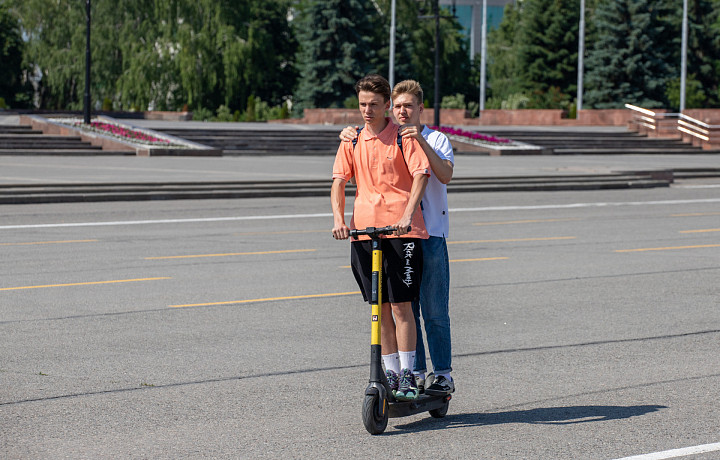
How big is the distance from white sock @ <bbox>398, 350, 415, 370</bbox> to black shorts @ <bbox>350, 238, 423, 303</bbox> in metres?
0.30

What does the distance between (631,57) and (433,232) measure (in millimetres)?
63589

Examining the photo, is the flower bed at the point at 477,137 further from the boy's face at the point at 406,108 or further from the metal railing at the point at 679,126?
the boy's face at the point at 406,108

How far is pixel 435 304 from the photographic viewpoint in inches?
228

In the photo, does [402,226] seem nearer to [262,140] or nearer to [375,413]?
[375,413]

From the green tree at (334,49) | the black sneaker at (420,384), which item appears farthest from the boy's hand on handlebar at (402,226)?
the green tree at (334,49)

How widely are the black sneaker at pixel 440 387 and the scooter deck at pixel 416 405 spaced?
0.02 metres

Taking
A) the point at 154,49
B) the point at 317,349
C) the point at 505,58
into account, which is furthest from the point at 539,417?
the point at 505,58

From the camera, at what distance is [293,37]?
80.1m

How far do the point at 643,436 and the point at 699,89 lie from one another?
224 ft

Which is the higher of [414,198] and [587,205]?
[414,198]

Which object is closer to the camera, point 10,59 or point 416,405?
point 416,405

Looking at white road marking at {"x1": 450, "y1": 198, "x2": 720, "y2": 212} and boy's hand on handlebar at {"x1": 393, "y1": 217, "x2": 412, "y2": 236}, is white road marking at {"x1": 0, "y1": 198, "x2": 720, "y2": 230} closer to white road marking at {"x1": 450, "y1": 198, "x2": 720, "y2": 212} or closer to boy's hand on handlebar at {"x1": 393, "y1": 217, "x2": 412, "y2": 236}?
white road marking at {"x1": 450, "y1": 198, "x2": 720, "y2": 212}

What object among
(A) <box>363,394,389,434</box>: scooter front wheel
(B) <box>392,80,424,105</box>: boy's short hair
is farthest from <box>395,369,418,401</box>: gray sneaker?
(B) <box>392,80,424,105</box>: boy's short hair

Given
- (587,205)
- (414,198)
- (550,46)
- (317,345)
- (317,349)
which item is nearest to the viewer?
(414,198)
